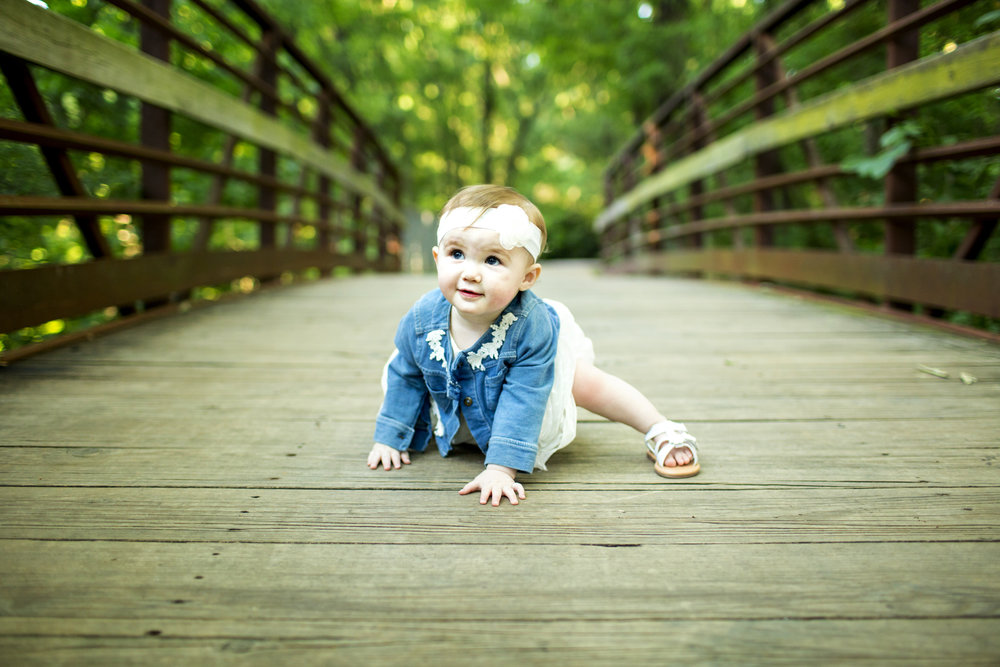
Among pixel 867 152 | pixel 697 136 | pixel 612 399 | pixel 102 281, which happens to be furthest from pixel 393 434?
pixel 697 136

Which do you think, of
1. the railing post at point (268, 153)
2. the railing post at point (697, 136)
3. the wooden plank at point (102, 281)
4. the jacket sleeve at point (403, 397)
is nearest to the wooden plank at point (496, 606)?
the jacket sleeve at point (403, 397)

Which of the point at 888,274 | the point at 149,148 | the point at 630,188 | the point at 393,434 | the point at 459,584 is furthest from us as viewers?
the point at 630,188

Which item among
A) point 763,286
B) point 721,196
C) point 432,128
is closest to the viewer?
point 763,286

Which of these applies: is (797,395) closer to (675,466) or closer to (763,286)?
(675,466)

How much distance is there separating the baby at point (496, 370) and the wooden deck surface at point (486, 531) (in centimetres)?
8

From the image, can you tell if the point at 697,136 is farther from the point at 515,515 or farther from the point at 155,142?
the point at 515,515

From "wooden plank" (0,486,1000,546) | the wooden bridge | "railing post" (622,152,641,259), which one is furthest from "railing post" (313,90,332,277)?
"wooden plank" (0,486,1000,546)

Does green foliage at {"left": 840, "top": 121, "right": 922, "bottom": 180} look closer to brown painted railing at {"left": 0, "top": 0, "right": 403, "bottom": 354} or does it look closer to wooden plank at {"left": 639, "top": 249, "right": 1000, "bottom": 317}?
wooden plank at {"left": 639, "top": 249, "right": 1000, "bottom": 317}

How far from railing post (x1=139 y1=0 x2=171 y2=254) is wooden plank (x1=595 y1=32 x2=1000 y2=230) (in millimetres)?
3222

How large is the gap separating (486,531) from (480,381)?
1.30 feet

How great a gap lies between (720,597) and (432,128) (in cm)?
1787

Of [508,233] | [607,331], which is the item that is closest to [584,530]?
[508,233]

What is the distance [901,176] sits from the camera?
304 centimetres

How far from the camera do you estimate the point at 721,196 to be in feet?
16.5
